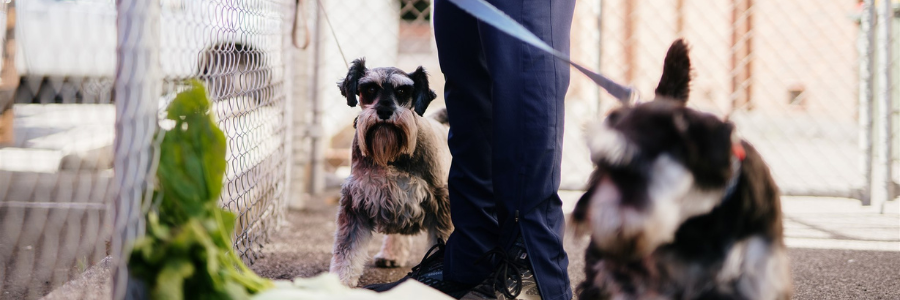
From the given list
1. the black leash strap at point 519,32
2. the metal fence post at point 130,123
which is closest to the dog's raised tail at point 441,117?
the black leash strap at point 519,32

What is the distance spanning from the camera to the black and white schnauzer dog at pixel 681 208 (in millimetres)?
1412

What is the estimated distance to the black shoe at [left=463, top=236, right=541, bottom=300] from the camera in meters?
2.29

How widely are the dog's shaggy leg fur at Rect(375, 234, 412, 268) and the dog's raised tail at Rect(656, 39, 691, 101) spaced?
6.04ft

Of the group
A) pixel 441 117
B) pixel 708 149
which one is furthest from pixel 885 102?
pixel 708 149

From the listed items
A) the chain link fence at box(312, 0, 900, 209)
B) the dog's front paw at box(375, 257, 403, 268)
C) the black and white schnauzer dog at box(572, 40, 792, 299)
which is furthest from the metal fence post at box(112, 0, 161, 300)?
the chain link fence at box(312, 0, 900, 209)

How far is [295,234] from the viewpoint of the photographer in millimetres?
4062

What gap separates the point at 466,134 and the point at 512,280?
55cm

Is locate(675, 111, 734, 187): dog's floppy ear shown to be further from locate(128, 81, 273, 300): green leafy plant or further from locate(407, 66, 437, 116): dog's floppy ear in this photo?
locate(407, 66, 437, 116): dog's floppy ear

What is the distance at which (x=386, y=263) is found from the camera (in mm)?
3457

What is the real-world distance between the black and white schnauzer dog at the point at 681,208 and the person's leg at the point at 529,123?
66 centimetres

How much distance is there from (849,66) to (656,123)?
32.3 ft

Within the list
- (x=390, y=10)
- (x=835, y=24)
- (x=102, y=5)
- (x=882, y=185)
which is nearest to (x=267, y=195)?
(x=102, y=5)

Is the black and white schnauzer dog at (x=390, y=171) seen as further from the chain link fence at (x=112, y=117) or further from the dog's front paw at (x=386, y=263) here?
the chain link fence at (x=112, y=117)

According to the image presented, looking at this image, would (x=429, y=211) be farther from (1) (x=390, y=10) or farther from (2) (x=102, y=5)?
(1) (x=390, y=10)
